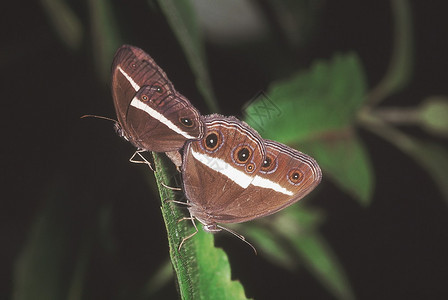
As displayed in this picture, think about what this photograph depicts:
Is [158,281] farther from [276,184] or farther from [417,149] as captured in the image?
[417,149]

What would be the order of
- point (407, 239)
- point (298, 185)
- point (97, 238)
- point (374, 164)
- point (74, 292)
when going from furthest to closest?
point (374, 164)
point (407, 239)
point (97, 238)
point (74, 292)
point (298, 185)

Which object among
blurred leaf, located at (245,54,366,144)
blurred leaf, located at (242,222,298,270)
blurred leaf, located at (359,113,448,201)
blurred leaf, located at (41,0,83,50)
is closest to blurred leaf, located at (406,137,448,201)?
blurred leaf, located at (359,113,448,201)

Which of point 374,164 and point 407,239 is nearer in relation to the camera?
point 407,239

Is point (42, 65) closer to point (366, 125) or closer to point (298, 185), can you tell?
point (298, 185)

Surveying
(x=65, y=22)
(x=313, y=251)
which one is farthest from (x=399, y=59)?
(x=65, y=22)

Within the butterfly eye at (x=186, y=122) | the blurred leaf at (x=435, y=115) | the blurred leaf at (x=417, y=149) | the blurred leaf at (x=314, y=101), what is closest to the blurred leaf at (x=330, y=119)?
the blurred leaf at (x=314, y=101)

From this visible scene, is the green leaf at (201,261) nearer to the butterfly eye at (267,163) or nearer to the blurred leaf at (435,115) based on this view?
the butterfly eye at (267,163)

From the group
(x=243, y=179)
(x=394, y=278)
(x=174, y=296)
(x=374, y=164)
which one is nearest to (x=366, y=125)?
(x=374, y=164)
